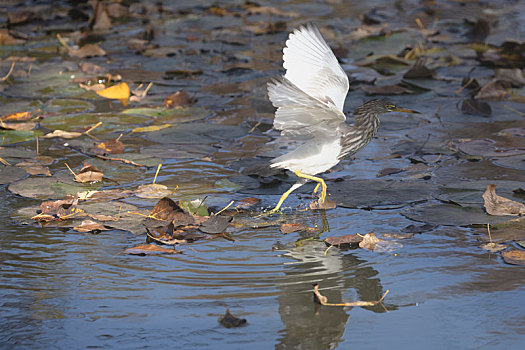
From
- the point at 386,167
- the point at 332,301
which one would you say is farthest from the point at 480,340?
the point at 386,167

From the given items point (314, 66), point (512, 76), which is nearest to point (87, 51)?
point (314, 66)

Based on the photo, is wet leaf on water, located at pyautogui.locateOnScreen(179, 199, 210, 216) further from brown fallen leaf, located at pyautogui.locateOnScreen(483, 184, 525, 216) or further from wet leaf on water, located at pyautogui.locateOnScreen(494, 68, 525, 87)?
wet leaf on water, located at pyautogui.locateOnScreen(494, 68, 525, 87)

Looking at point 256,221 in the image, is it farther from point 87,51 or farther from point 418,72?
point 87,51

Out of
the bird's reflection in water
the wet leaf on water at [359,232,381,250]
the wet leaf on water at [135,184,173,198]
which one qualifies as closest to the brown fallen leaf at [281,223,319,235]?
the bird's reflection in water

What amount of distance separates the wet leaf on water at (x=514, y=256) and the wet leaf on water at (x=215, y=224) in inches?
51.5

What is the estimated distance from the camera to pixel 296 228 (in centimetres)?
358

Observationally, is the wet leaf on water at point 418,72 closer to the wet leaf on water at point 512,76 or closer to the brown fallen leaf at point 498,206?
the wet leaf on water at point 512,76

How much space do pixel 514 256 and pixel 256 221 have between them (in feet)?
4.27

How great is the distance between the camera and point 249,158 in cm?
467

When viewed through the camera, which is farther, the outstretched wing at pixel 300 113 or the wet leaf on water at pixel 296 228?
the outstretched wing at pixel 300 113

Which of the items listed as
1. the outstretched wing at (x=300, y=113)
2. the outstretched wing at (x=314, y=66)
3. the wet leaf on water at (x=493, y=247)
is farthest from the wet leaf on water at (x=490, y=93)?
the wet leaf on water at (x=493, y=247)

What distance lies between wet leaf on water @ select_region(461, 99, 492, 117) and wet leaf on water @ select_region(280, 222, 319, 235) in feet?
8.09

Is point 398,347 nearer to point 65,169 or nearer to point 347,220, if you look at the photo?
point 347,220

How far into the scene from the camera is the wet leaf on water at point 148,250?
3.22m
